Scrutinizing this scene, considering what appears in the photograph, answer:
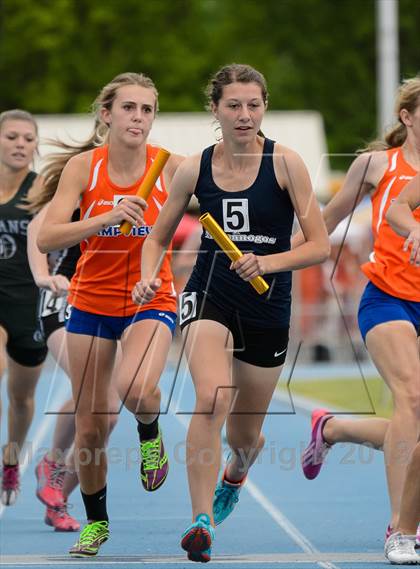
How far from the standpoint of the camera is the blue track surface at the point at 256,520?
710 centimetres

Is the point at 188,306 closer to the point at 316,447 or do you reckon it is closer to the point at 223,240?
the point at 223,240

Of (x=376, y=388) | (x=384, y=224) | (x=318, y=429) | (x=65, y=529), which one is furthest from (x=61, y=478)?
(x=376, y=388)

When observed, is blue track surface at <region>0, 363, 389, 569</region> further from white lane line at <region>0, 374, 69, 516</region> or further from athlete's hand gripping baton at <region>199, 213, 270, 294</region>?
athlete's hand gripping baton at <region>199, 213, 270, 294</region>

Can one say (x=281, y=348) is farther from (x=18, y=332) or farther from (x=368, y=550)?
(x=18, y=332)

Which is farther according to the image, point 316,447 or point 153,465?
point 316,447

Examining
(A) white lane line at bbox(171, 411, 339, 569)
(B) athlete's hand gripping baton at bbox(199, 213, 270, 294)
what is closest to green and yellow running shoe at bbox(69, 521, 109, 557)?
(A) white lane line at bbox(171, 411, 339, 569)

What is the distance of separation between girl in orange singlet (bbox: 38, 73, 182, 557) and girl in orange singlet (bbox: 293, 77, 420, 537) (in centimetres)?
84

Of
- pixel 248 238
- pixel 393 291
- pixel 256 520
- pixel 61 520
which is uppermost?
pixel 248 238

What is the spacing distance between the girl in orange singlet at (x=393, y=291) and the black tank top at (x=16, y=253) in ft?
6.88

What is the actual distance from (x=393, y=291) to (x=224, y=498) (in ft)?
4.91

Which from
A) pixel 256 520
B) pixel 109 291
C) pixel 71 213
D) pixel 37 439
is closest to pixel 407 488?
pixel 109 291

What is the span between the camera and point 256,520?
29.3 ft

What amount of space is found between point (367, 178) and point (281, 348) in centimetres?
101

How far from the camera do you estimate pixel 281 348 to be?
7.00m
